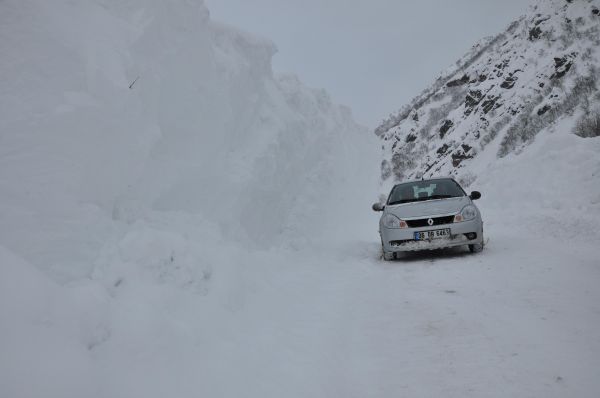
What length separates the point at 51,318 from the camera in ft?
8.18

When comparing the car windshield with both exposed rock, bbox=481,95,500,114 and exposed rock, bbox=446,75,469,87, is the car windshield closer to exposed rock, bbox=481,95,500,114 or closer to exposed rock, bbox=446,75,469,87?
exposed rock, bbox=481,95,500,114

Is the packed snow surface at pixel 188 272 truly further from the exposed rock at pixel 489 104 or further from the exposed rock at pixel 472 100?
the exposed rock at pixel 472 100

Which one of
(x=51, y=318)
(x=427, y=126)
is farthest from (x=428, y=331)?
(x=427, y=126)

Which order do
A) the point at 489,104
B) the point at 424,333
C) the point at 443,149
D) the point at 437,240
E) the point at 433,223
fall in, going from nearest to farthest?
the point at 424,333
the point at 437,240
the point at 433,223
the point at 489,104
the point at 443,149

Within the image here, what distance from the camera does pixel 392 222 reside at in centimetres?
766

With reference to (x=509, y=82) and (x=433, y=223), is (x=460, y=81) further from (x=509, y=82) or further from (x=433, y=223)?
(x=433, y=223)

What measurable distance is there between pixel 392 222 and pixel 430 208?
Answer: 741 millimetres

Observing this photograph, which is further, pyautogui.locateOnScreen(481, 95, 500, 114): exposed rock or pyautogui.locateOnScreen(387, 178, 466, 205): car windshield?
pyautogui.locateOnScreen(481, 95, 500, 114): exposed rock

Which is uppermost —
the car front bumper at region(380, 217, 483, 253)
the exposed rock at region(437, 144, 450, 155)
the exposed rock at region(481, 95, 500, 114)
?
the exposed rock at region(481, 95, 500, 114)

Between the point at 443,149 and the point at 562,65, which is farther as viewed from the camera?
the point at 443,149

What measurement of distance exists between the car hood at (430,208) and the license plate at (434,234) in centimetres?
33

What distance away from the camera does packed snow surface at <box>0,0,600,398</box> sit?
8.66ft

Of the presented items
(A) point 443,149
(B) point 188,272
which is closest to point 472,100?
(A) point 443,149

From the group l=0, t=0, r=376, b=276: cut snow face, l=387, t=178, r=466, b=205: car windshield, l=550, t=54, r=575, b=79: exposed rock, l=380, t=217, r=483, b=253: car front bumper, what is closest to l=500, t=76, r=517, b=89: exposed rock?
l=550, t=54, r=575, b=79: exposed rock
